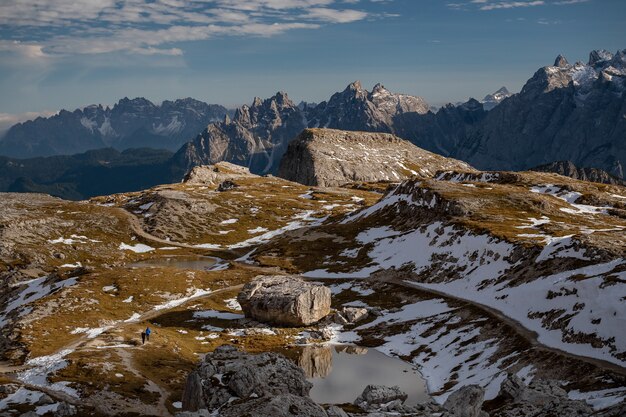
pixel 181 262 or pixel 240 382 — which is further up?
pixel 240 382

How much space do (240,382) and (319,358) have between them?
2984 cm

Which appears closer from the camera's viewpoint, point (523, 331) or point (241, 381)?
point (241, 381)

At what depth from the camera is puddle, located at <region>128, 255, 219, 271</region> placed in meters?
170

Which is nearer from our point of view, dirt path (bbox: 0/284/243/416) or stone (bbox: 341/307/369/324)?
dirt path (bbox: 0/284/243/416)

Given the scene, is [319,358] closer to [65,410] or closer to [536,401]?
[65,410]

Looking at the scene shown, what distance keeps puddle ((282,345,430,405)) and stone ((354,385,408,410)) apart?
1399mm

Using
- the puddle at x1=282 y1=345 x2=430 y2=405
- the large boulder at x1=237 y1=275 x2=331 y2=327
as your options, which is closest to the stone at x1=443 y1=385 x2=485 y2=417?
the puddle at x1=282 y1=345 x2=430 y2=405

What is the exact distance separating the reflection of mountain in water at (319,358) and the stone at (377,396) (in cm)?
1317

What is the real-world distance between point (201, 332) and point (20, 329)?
92.6 feet

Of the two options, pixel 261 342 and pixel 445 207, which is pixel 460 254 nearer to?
pixel 445 207

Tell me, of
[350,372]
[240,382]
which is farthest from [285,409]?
[350,372]

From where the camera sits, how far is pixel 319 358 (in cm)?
8981

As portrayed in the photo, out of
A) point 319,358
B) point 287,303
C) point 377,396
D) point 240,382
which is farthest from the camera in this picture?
point 287,303

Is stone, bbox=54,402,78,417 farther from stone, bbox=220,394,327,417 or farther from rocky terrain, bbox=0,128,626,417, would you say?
stone, bbox=220,394,327,417
